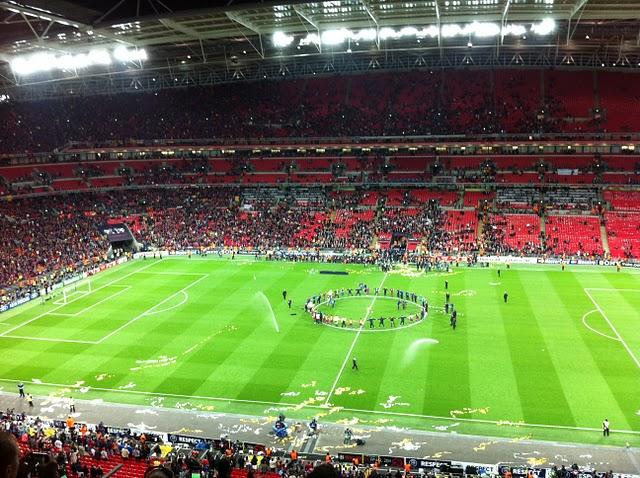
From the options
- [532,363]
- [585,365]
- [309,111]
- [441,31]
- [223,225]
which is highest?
[441,31]

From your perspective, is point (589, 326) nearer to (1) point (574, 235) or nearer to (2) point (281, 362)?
(2) point (281, 362)

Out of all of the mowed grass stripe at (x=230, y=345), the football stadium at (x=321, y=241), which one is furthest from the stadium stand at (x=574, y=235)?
the mowed grass stripe at (x=230, y=345)

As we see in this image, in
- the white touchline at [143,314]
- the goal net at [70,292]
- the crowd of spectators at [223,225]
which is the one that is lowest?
the white touchline at [143,314]

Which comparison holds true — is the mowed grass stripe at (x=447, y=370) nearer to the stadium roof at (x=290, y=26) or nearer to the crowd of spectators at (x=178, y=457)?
the crowd of spectators at (x=178, y=457)

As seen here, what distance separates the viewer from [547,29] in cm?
5053

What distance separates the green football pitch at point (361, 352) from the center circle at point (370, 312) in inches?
10.1

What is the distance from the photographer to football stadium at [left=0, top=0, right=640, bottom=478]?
26266mm

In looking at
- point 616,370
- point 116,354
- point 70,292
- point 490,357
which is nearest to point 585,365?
point 616,370

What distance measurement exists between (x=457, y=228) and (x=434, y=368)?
33.6 m

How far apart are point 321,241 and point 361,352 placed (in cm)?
3088

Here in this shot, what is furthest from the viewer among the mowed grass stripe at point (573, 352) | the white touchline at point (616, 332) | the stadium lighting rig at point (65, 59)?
the stadium lighting rig at point (65, 59)

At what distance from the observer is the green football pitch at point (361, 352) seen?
92.2 ft

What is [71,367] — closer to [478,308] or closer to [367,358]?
[367,358]

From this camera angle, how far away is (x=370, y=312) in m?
42.1
